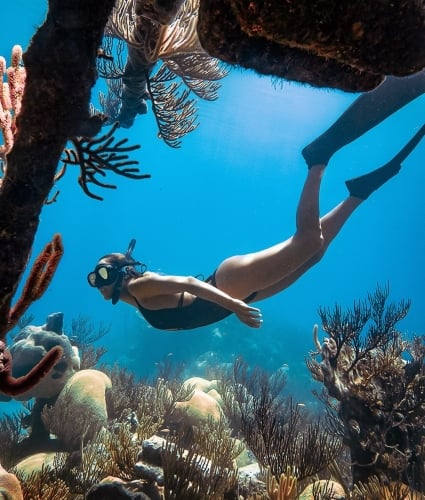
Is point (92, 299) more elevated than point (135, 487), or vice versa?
point (92, 299)

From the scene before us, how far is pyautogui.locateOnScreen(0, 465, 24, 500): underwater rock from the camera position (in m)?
2.99

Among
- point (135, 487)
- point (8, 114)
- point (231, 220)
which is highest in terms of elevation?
point (231, 220)

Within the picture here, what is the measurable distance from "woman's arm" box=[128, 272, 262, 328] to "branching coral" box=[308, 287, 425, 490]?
1.91 meters

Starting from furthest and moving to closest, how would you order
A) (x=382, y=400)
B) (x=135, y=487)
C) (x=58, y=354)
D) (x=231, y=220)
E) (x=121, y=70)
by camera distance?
(x=231, y=220)
(x=121, y=70)
(x=382, y=400)
(x=135, y=487)
(x=58, y=354)

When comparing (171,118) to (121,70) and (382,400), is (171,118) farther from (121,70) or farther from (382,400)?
(382,400)

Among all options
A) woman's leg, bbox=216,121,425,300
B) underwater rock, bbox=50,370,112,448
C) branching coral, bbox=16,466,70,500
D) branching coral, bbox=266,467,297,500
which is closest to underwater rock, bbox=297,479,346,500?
branching coral, bbox=266,467,297,500

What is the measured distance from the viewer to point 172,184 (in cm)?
8525

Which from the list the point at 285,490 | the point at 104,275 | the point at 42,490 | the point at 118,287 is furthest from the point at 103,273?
the point at 285,490

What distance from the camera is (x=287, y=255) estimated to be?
228 inches

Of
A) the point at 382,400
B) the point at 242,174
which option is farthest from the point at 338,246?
the point at 382,400

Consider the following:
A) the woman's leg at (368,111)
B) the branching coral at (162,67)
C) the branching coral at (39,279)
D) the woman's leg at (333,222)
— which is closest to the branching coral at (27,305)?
the branching coral at (39,279)

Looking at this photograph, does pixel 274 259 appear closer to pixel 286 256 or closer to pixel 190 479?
pixel 286 256

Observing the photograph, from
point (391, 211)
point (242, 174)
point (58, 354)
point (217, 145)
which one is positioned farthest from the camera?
point (391, 211)

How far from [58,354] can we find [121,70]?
16.2 feet
